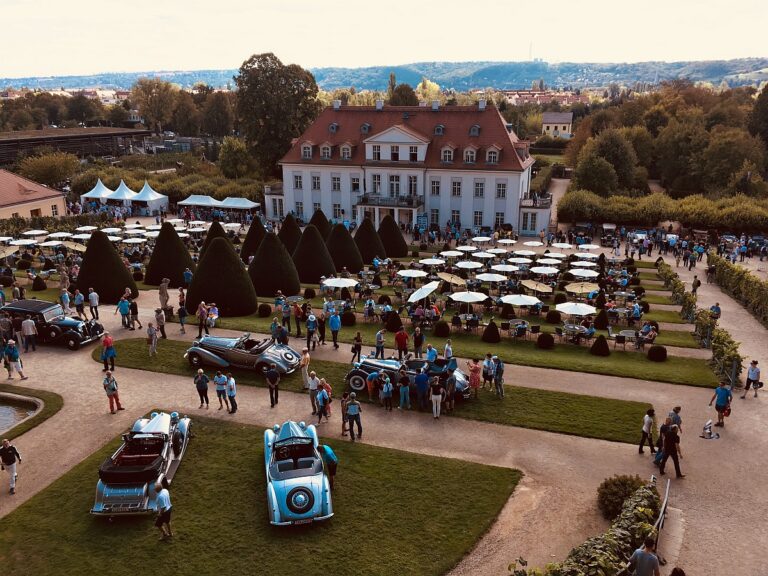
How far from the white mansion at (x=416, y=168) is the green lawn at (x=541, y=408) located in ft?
110

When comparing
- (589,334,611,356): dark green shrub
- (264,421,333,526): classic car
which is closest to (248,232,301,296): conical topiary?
(589,334,611,356): dark green shrub

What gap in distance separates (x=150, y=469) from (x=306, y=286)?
23244 millimetres

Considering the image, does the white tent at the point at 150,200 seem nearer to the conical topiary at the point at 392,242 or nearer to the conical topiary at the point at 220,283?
the conical topiary at the point at 392,242

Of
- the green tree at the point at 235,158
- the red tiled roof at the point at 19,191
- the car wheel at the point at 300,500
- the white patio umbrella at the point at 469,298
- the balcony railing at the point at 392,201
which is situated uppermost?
the green tree at the point at 235,158

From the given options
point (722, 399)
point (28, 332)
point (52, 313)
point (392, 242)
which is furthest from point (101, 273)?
point (722, 399)

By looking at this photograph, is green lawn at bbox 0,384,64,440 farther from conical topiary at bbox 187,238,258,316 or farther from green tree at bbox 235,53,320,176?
green tree at bbox 235,53,320,176

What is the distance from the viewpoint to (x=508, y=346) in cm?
2669

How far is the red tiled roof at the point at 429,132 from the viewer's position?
54125 mm

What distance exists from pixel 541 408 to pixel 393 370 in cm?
511

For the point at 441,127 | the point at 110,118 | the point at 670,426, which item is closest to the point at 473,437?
the point at 670,426

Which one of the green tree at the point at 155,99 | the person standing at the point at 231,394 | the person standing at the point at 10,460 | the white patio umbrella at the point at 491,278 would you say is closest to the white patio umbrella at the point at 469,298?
the white patio umbrella at the point at 491,278

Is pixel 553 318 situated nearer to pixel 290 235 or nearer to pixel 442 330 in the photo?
pixel 442 330

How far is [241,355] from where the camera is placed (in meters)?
22.8

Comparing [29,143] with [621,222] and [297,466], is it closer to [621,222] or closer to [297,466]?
[621,222]
